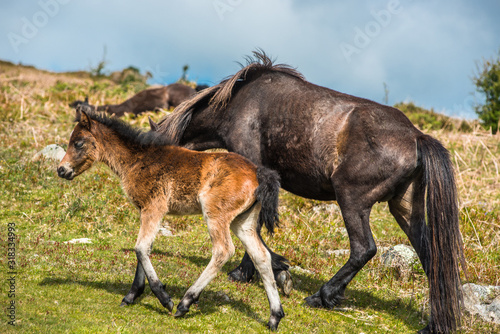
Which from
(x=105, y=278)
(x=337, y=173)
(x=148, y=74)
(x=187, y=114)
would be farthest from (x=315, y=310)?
(x=148, y=74)

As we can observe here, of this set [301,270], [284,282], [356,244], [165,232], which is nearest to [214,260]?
[284,282]

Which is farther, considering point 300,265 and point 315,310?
point 300,265

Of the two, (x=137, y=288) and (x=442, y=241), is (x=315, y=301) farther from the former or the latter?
(x=137, y=288)

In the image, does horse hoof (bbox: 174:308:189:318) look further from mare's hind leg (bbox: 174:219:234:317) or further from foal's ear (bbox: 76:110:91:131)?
foal's ear (bbox: 76:110:91:131)

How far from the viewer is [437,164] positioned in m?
6.08

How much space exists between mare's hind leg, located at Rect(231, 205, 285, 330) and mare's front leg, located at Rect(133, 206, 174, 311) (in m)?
0.98

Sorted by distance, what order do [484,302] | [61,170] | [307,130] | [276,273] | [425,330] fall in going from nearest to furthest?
[425,330], [61,170], [307,130], [484,302], [276,273]

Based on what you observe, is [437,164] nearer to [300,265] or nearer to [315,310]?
[315,310]

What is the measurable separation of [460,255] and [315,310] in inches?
79.8

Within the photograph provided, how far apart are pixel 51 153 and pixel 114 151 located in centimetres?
771

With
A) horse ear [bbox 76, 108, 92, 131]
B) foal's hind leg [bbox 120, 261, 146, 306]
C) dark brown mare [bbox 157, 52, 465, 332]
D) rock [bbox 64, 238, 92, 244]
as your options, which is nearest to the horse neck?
horse ear [bbox 76, 108, 92, 131]

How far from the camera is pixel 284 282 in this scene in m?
7.02

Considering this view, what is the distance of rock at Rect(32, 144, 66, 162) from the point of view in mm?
12953

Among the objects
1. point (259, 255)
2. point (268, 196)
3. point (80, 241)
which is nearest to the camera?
point (268, 196)
